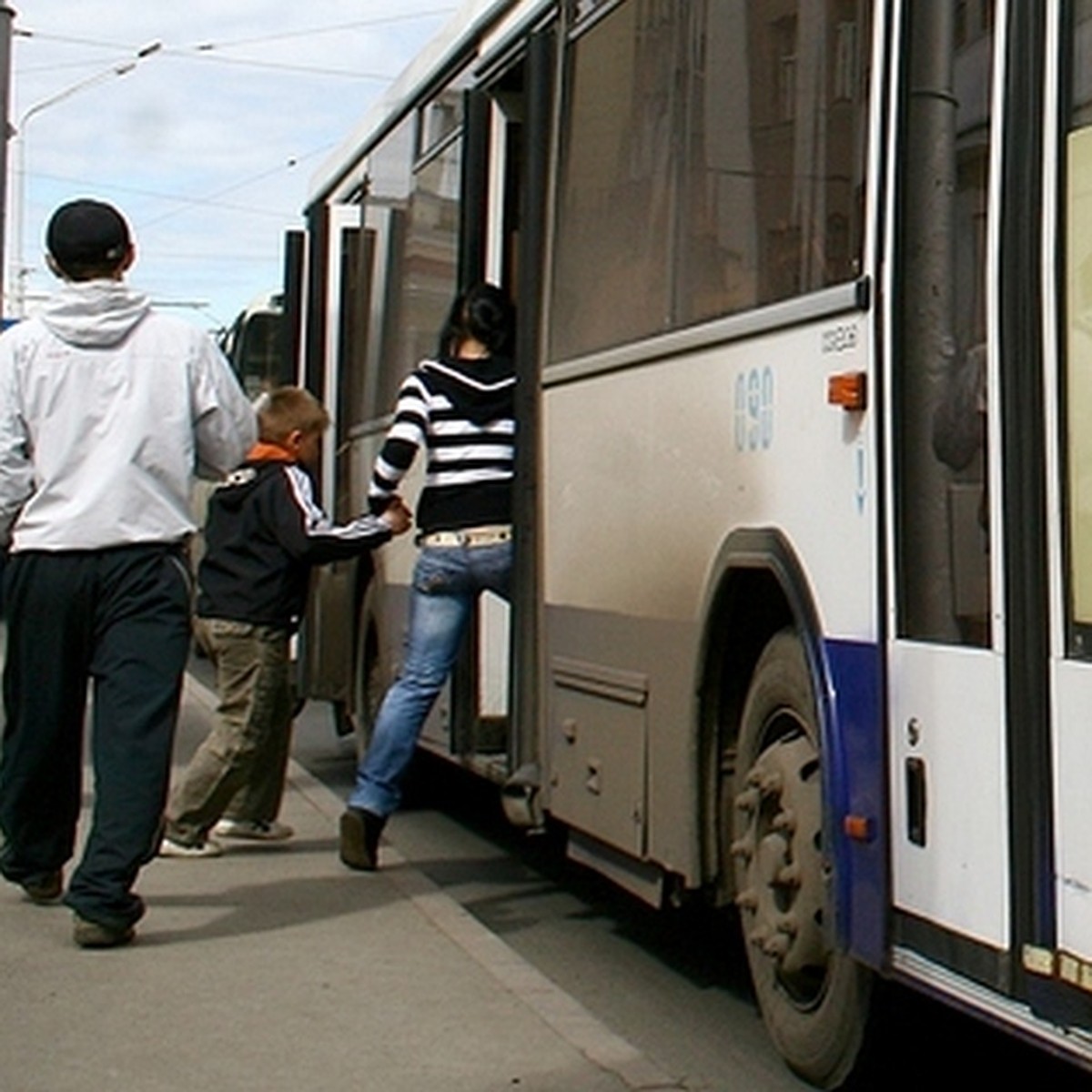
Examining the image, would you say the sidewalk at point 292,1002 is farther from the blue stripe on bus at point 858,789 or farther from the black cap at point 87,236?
the black cap at point 87,236

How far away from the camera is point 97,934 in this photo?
710cm

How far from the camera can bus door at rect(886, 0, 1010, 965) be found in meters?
4.65

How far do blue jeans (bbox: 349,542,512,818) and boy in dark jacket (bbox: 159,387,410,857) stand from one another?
48 cm

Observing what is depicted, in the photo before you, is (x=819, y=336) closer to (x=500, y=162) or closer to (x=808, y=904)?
(x=808, y=904)

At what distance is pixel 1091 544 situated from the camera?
14.2 ft

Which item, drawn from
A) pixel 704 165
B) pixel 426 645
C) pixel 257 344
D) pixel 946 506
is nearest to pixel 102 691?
pixel 426 645

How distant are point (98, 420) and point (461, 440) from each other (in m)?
1.59

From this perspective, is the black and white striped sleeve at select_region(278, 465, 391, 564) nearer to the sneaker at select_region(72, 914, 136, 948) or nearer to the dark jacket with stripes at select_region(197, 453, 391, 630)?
the dark jacket with stripes at select_region(197, 453, 391, 630)

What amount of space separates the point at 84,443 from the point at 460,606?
1768mm

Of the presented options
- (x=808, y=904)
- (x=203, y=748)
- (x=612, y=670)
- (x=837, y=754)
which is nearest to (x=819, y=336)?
(x=837, y=754)

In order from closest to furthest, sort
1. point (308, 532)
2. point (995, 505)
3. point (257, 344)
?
1. point (995, 505)
2. point (308, 532)
3. point (257, 344)

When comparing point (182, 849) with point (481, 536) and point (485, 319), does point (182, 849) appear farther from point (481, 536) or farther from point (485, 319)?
point (485, 319)

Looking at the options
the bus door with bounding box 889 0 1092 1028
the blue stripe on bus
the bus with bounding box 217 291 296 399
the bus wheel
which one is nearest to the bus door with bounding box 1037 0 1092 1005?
the bus door with bounding box 889 0 1092 1028

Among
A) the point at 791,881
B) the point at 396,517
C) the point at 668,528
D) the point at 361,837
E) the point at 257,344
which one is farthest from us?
the point at 257,344
